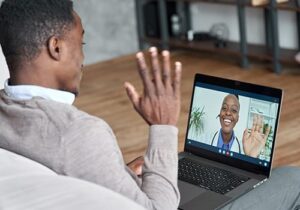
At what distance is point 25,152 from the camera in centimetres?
128

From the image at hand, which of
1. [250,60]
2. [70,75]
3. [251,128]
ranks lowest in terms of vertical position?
[250,60]

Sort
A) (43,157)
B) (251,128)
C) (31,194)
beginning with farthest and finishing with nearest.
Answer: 1. (251,128)
2. (43,157)
3. (31,194)

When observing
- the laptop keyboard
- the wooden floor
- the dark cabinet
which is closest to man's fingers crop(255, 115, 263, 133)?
the laptop keyboard

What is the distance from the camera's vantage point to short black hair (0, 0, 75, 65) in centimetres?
131

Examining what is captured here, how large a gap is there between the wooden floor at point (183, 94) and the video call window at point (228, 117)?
138 centimetres

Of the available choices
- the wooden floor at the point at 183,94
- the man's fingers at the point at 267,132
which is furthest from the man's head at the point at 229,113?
the wooden floor at the point at 183,94

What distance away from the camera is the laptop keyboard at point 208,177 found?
5.99 feet

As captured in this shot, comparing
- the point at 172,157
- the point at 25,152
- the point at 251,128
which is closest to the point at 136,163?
the point at 251,128

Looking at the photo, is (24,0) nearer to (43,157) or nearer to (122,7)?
(43,157)

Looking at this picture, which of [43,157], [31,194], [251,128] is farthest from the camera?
[251,128]

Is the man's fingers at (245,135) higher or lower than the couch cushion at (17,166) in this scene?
lower

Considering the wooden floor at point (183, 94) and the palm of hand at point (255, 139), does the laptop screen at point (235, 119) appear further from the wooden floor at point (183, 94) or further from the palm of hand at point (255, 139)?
the wooden floor at point (183, 94)

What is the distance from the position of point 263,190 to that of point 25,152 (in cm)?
74

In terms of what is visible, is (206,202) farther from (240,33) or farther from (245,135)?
(240,33)
